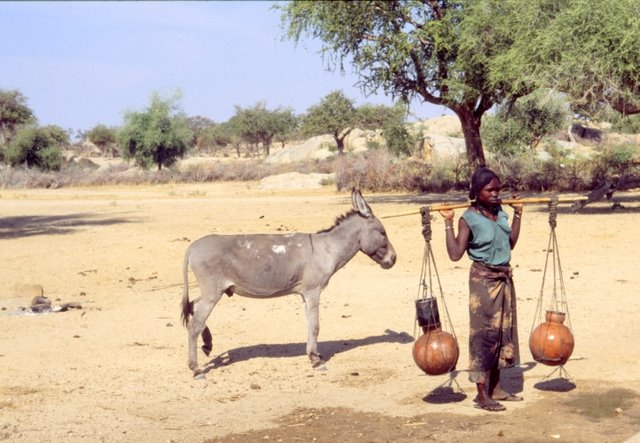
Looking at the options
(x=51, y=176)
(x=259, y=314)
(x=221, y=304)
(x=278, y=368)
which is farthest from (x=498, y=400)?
(x=51, y=176)

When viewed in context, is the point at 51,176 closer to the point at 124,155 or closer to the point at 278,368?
the point at 124,155

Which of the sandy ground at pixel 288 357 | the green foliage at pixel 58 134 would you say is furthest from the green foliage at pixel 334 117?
the sandy ground at pixel 288 357

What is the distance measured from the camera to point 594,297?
11977 mm

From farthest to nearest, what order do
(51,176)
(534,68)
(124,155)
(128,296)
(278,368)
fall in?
(124,155) → (51,176) → (534,68) → (128,296) → (278,368)

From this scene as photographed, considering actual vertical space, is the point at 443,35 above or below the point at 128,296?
above

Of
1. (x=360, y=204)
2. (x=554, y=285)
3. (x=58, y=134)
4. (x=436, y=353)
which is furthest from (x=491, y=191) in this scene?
(x=58, y=134)

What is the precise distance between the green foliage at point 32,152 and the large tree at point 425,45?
113 feet

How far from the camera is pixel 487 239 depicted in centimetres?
709

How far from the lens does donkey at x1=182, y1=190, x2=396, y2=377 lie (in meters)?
8.84

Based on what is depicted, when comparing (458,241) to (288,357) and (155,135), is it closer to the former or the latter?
(288,357)

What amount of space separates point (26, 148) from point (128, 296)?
158 feet

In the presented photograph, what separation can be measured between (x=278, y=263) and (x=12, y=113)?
2472 inches

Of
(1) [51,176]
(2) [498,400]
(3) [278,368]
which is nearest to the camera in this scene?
(2) [498,400]

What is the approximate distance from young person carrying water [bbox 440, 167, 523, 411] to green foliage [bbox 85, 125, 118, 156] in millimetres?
91733
